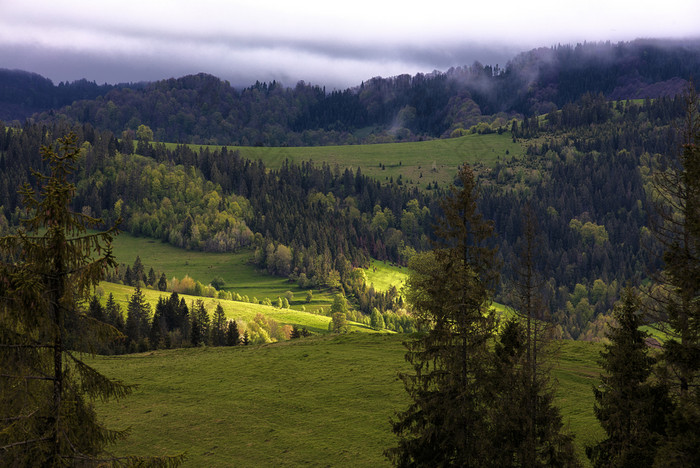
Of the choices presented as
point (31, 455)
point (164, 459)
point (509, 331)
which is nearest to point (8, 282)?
point (31, 455)

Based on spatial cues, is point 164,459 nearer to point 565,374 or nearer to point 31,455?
point 31,455

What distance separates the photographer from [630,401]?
28859 millimetres

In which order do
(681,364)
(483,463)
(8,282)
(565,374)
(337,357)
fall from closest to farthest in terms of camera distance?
1. (8,282)
2. (681,364)
3. (483,463)
4. (565,374)
5. (337,357)

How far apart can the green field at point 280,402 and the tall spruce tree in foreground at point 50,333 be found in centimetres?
2645

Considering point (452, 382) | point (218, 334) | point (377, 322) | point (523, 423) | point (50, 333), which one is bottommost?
point (377, 322)

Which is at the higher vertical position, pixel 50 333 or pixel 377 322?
pixel 50 333

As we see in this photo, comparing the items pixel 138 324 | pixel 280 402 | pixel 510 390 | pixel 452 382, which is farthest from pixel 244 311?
pixel 452 382

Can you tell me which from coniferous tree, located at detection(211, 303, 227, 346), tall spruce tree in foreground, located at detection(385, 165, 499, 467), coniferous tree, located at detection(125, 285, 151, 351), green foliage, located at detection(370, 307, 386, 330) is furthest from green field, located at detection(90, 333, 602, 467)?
green foliage, located at detection(370, 307, 386, 330)

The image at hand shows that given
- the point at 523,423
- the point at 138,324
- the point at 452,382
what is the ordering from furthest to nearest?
the point at 138,324, the point at 523,423, the point at 452,382

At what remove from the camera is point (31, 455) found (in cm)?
1644

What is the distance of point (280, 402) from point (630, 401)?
38655mm

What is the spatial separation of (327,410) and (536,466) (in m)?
30.5

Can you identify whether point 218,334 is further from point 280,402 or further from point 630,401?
point 630,401

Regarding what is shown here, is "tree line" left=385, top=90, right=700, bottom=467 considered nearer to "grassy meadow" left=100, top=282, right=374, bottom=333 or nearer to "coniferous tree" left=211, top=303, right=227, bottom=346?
"coniferous tree" left=211, top=303, right=227, bottom=346
